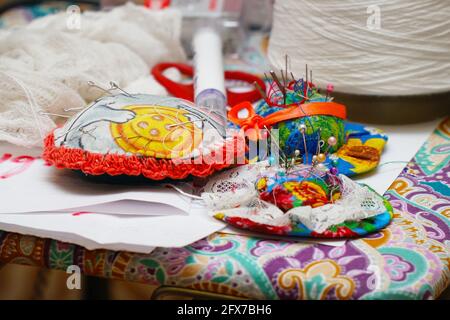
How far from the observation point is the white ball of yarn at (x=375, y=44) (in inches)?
26.3

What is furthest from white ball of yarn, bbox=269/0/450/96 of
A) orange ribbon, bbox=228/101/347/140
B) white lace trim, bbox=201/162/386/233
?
white lace trim, bbox=201/162/386/233

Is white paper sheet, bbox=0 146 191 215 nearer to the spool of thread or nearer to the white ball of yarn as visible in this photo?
the spool of thread

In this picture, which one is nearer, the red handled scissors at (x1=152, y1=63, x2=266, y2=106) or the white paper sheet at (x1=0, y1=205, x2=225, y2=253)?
the white paper sheet at (x1=0, y1=205, x2=225, y2=253)

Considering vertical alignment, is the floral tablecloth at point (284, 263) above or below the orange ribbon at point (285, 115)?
below

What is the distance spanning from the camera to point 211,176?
22.3 inches

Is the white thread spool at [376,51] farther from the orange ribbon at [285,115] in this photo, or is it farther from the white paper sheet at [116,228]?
the white paper sheet at [116,228]

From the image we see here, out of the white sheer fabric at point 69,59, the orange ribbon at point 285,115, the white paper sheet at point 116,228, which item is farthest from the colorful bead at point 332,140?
the white sheer fabric at point 69,59

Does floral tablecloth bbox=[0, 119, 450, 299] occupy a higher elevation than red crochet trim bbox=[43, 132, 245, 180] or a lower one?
lower

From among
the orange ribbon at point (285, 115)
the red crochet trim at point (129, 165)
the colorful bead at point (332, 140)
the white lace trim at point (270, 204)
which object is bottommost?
the white lace trim at point (270, 204)

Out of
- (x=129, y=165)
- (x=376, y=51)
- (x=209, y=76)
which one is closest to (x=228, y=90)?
(x=209, y=76)

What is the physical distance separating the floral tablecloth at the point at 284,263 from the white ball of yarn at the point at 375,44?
232mm

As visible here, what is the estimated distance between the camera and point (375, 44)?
2.23 feet

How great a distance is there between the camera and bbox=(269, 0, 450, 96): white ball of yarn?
668 millimetres

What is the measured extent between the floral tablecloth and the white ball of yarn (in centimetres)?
23
